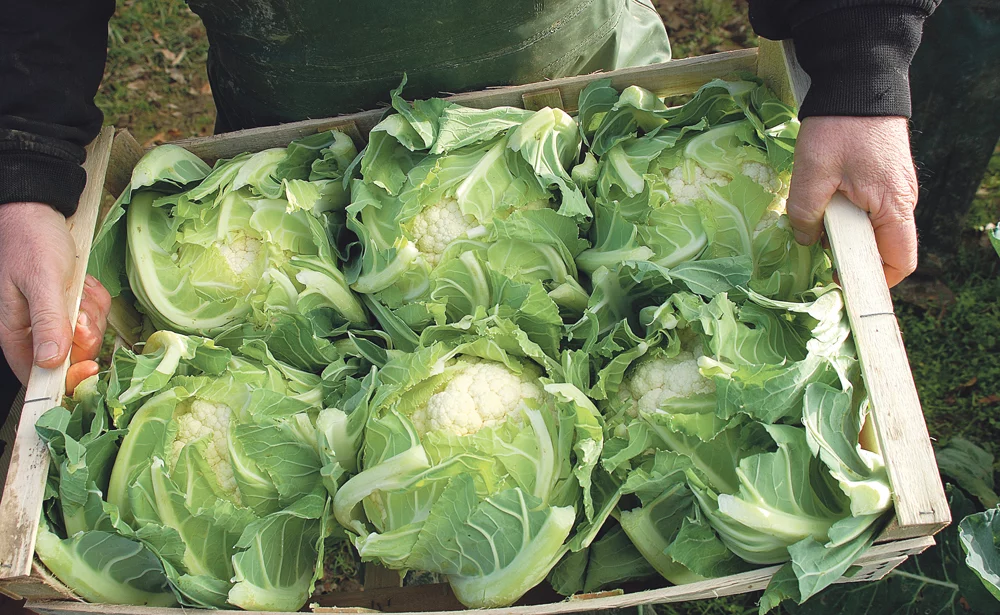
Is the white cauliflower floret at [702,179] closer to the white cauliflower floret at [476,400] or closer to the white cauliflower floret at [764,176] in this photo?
the white cauliflower floret at [764,176]

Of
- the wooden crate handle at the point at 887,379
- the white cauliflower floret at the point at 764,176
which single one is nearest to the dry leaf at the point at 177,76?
the white cauliflower floret at the point at 764,176

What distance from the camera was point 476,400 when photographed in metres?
1.57

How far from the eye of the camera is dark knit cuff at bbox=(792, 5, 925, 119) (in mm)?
1517

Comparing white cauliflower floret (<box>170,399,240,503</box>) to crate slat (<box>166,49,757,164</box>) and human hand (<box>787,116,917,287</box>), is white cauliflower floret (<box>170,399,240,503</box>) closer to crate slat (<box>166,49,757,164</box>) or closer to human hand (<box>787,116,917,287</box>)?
crate slat (<box>166,49,757,164</box>)

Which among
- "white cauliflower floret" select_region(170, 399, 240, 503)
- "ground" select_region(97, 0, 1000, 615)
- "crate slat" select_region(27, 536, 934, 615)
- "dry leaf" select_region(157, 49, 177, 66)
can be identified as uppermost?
"white cauliflower floret" select_region(170, 399, 240, 503)

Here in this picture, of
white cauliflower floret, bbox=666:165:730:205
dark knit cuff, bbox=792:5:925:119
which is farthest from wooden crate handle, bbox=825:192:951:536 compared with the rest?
white cauliflower floret, bbox=666:165:730:205

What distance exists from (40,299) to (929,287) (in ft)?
10.5

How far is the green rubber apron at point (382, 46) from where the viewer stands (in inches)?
74.2

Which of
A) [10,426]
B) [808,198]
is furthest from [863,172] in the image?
[10,426]

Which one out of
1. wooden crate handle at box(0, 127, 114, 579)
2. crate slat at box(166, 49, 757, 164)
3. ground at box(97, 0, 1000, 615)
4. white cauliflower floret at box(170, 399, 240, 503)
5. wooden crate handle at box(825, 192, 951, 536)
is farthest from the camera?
ground at box(97, 0, 1000, 615)

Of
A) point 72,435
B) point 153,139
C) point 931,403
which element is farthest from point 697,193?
point 153,139

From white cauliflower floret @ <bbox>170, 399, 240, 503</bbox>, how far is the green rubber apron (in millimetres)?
944

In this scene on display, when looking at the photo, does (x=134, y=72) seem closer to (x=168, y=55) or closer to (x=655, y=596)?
(x=168, y=55)

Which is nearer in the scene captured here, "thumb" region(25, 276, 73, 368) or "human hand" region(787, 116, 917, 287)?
"human hand" region(787, 116, 917, 287)
